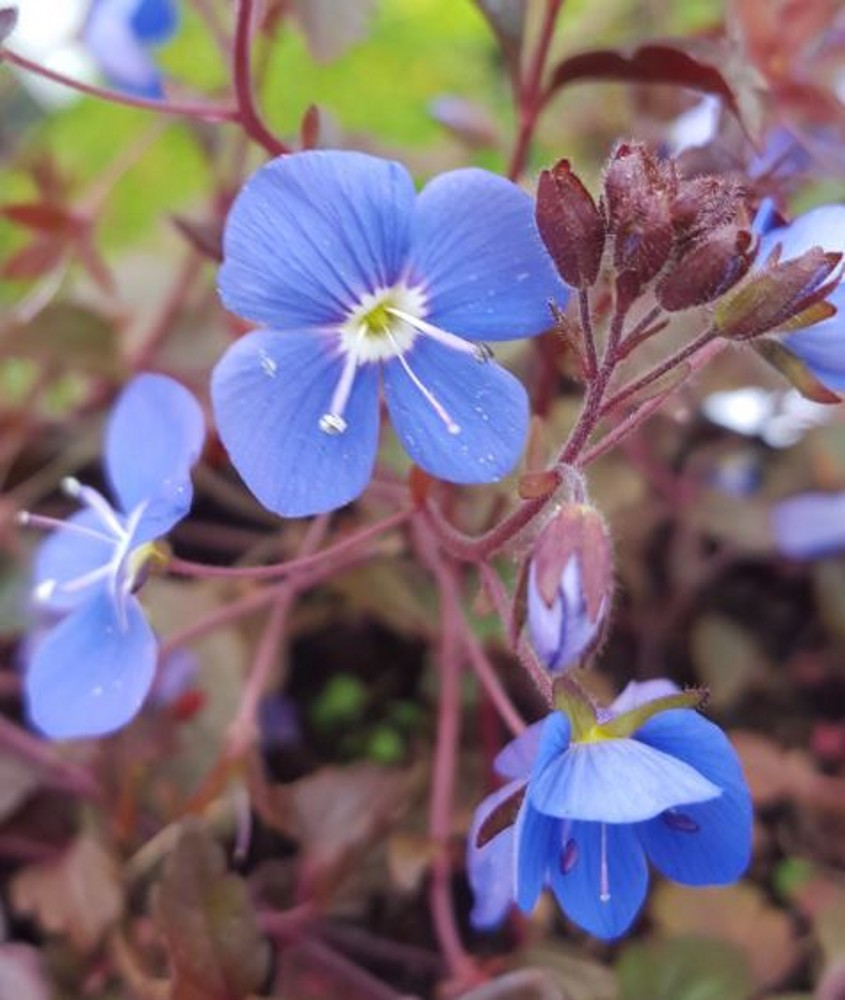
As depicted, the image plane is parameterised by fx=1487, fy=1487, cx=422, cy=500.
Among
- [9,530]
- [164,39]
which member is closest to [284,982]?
[9,530]

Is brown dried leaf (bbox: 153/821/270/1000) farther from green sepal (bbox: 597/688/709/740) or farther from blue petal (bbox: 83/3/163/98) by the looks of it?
blue petal (bbox: 83/3/163/98)

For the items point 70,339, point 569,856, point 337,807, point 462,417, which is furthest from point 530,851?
point 70,339

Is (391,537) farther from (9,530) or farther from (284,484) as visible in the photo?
(9,530)

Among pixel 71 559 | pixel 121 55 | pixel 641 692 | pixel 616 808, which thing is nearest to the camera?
pixel 616 808

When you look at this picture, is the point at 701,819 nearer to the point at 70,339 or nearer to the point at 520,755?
the point at 520,755

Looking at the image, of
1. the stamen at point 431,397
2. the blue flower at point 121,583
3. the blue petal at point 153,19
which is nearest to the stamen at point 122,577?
the blue flower at point 121,583

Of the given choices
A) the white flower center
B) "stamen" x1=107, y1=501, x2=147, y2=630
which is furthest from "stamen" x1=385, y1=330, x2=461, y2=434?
"stamen" x1=107, y1=501, x2=147, y2=630

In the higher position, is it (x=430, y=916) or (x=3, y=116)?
(x=3, y=116)

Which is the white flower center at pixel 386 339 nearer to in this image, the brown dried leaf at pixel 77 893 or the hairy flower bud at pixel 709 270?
the hairy flower bud at pixel 709 270
